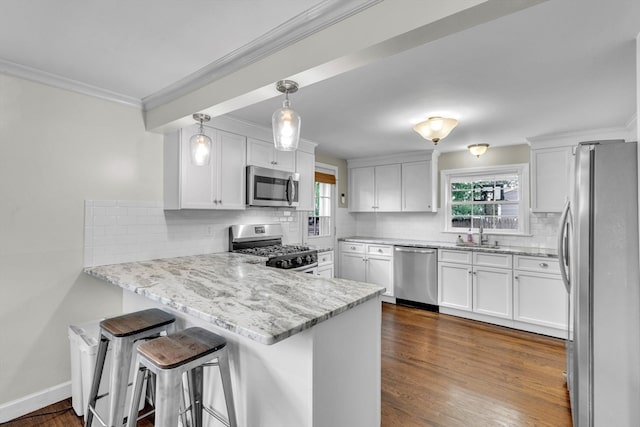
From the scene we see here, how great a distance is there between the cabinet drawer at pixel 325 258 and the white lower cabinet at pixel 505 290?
58.0 inches

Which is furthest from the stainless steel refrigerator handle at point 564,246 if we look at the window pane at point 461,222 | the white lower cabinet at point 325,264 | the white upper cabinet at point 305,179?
the white upper cabinet at point 305,179

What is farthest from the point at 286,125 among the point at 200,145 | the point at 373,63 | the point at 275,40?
the point at 200,145

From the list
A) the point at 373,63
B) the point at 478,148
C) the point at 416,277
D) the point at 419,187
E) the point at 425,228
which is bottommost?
the point at 416,277

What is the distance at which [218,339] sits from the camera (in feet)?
4.77

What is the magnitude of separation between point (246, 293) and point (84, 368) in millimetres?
1316

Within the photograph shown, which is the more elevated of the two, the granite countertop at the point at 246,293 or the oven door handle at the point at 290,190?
the oven door handle at the point at 290,190

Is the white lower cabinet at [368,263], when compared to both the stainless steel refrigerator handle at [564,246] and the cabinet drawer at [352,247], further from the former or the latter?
the stainless steel refrigerator handle at [564,246]

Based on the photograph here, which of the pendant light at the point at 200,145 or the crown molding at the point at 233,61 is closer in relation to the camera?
the crown molding at the point at 233,61

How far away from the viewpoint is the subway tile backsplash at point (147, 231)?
2.39 meters

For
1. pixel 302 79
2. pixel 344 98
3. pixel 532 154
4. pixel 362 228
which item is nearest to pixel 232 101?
pixel 302 79

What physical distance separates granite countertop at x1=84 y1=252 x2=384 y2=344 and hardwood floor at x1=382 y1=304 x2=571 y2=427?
1.08m

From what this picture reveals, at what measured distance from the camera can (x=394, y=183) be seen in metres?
4.95

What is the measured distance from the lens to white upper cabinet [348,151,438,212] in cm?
466

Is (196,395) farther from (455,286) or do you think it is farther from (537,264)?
(537,264)
